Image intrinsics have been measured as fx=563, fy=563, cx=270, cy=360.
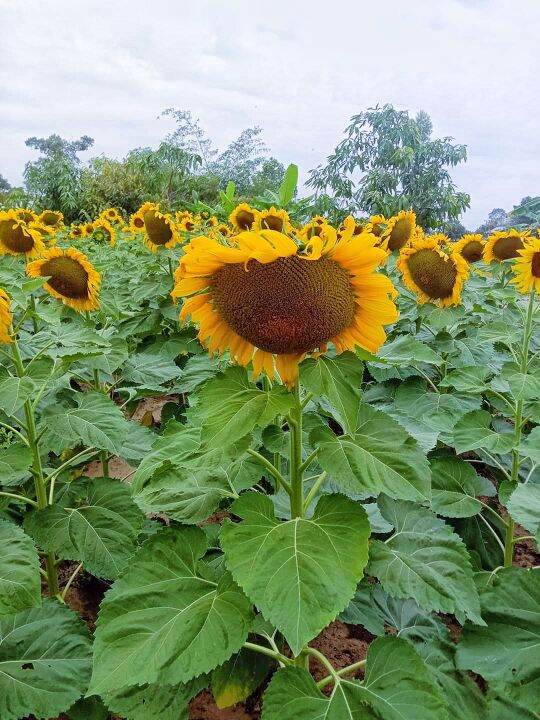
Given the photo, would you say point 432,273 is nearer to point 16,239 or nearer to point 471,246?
point 471,246

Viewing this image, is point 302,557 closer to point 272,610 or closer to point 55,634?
point 272,610

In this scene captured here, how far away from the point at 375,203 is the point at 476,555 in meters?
20.3

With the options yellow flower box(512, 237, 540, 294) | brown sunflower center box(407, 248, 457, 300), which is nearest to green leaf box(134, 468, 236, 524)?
yellow flower box(512, 237, 540, 294)

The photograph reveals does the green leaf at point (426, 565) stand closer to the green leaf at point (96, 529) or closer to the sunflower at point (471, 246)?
the green leaf at point (96, 529)

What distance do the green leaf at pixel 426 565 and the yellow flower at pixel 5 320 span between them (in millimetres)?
1392

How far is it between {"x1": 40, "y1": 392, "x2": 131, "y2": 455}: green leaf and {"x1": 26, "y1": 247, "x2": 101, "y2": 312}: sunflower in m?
1.16

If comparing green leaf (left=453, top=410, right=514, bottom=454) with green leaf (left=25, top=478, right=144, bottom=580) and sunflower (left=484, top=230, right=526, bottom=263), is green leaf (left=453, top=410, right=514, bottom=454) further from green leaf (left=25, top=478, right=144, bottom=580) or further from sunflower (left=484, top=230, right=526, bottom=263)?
sunflower (left=484, top=230, right=526, bottom=263)

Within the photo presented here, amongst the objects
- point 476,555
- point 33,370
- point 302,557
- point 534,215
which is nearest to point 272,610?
point 302,557

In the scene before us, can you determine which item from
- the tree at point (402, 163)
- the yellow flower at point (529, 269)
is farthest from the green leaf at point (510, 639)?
the tree at point (402, 163)

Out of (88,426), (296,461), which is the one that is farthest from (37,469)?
(296,461)

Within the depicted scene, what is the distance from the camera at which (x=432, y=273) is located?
348cm

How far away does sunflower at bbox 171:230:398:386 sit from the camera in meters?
1.17

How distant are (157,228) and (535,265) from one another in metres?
2.69

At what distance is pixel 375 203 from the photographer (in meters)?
21.1
